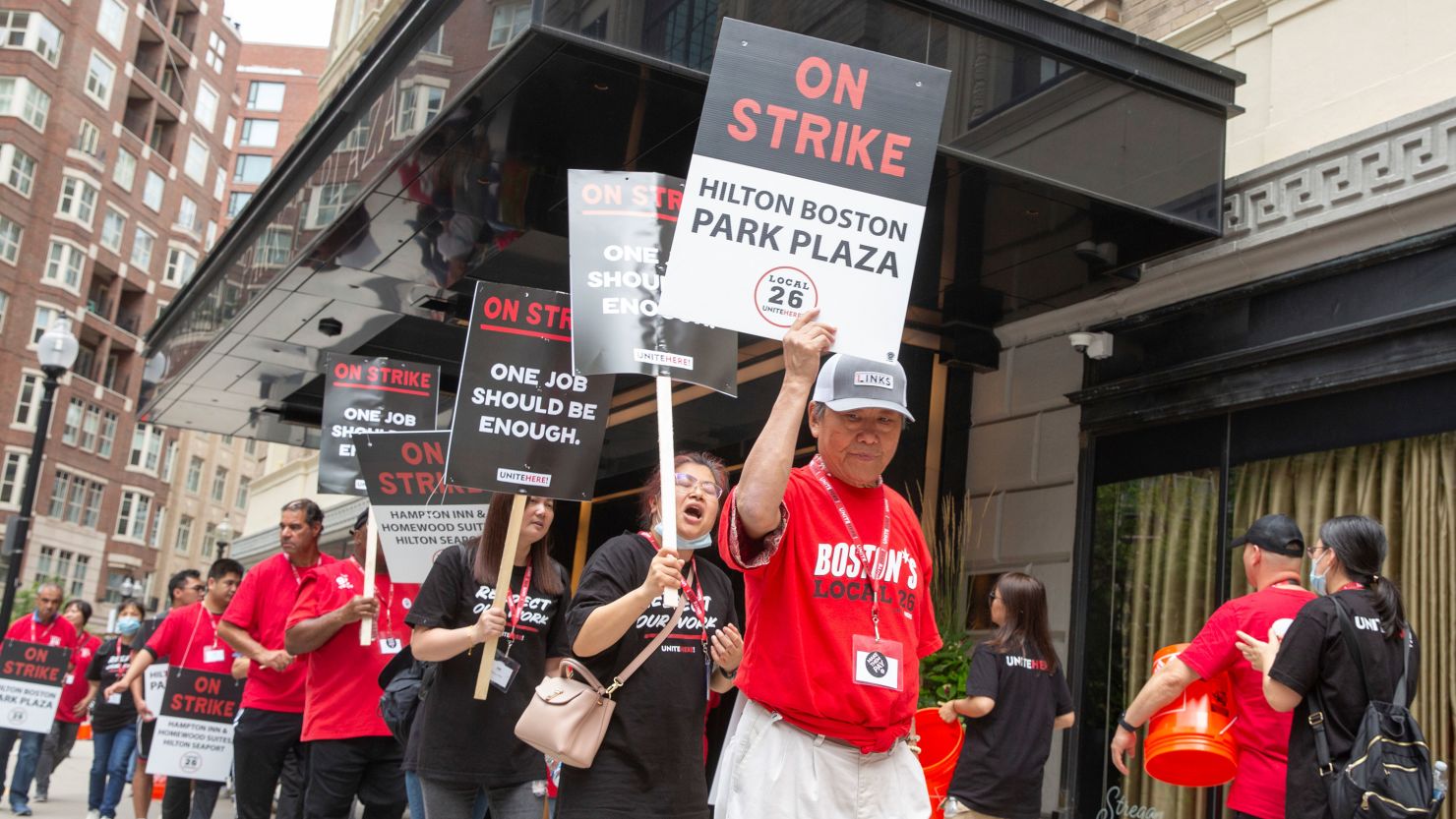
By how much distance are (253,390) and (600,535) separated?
185 inches

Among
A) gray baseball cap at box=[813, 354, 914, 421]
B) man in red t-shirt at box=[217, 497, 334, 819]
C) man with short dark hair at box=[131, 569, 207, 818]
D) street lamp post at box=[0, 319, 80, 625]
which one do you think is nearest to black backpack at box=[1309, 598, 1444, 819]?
gray baseball cap at box=[813, 354, 914, 421]

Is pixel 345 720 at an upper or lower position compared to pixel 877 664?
lower

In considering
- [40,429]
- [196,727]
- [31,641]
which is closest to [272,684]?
[196,727]

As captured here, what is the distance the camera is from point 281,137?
319ft

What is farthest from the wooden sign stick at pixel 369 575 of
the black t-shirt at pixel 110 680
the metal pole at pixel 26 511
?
the metal pole at pixel 26 511

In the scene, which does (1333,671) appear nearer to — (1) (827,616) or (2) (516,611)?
(1) (827,616)

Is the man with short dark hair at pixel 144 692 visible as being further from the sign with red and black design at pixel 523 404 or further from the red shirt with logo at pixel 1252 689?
the red shirt with logo at pixel 1252 689

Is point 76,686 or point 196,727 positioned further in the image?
point 76,686

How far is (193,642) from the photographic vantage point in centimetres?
950

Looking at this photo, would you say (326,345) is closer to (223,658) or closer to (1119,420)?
(223,658)

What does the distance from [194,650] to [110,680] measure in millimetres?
4146

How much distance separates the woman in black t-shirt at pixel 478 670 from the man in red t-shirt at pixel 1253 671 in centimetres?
251

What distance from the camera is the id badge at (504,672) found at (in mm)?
5645

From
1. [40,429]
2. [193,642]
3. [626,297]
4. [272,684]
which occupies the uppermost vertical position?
[40,429]
